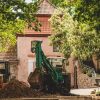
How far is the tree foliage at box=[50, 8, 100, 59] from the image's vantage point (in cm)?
3719

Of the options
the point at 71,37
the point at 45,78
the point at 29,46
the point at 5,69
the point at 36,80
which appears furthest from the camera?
the point at 5,69

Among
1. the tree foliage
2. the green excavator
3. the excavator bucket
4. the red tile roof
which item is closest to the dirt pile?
the excavator bucket

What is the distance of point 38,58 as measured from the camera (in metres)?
24.0

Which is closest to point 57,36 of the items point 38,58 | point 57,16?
point 57,16

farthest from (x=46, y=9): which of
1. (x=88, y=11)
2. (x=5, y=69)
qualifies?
(x=88, y=11)

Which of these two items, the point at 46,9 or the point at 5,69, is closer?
the point at 5,69

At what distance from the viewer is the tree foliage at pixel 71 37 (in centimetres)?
3719

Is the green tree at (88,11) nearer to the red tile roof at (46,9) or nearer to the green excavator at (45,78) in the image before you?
the green excavator at (45,78)

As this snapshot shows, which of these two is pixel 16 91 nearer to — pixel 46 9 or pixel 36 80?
pixel 36 80

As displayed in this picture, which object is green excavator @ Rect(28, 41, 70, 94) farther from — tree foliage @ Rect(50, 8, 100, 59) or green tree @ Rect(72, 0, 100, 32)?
tree foliage @ Rect(50, 8, 100, 59)

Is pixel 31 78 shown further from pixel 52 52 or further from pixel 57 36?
pixel 52 52

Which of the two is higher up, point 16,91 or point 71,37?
point 71,37

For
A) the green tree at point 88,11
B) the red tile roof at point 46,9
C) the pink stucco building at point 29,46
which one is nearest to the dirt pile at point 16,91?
the green tree at point 88,11

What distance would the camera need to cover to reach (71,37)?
3819 centimetres
